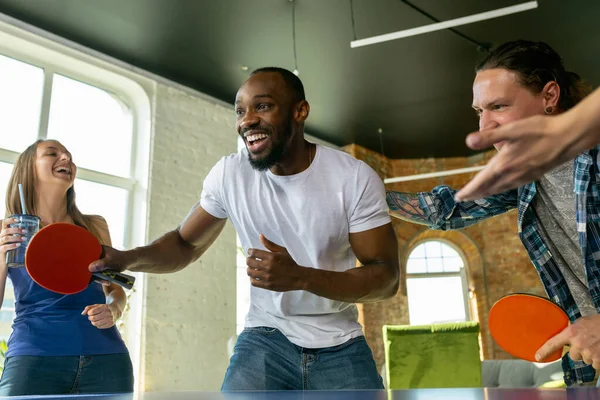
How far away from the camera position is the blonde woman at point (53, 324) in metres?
1.94

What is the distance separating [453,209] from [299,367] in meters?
0.69

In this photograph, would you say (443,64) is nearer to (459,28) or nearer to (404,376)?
(459,28)

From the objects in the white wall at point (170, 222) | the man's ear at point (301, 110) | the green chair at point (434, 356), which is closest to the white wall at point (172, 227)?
the white wall at point (170, 222)

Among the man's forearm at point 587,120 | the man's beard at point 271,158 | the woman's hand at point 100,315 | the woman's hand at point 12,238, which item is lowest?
the woman's hand at point 100,315

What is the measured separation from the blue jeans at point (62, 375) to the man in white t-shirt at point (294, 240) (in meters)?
0.50

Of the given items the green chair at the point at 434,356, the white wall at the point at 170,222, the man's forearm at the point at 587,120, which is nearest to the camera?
the man's forearm at the point at 587,120

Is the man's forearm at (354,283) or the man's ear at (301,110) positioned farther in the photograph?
the man's ear at (301,110)

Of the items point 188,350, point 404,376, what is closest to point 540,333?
point 404,376

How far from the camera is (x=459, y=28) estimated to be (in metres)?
5.36

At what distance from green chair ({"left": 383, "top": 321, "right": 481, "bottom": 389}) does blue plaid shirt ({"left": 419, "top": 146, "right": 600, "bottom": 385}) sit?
2.43 meters

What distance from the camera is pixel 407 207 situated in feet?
6.10

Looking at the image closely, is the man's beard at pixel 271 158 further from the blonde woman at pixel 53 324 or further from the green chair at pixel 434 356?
the green chair at pixel 434 356

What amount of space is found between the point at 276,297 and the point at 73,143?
13.3ft

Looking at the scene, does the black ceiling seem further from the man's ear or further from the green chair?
the man's ear
